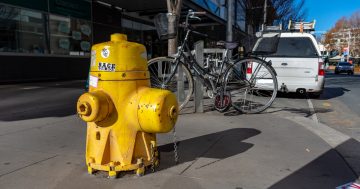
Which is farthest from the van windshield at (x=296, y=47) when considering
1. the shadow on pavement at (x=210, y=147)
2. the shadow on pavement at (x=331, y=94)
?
the shadow on pavement at (x=210, y=147)

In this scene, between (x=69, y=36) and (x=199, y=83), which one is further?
(x=69, y=36)

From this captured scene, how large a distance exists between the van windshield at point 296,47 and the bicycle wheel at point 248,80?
3276 millimetres

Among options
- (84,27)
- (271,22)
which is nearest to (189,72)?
(84,27)

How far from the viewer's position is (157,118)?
322 cm

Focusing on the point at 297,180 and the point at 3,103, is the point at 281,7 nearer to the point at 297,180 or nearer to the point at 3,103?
the point at 3,103

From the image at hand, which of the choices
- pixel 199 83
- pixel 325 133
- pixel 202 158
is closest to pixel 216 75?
pixel 199 83

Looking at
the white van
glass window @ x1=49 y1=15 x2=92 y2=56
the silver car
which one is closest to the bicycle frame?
the white van

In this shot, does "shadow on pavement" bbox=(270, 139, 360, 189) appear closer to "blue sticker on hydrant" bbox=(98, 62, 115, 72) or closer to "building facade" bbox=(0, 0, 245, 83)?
"blue sticker on hydrant" bbox=(98, 62, 115, 72)

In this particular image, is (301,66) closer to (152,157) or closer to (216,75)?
(216,75)

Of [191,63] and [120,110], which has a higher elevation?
[191,63]

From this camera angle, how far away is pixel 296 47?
9938mm

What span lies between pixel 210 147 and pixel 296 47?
6.42 m

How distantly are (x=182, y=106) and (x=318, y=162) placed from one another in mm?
3139

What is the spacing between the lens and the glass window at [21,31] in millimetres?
13543
